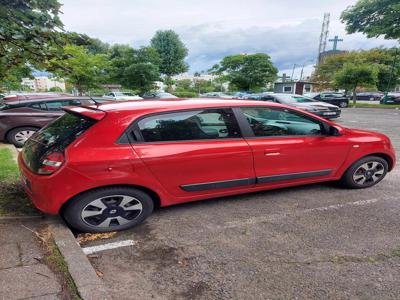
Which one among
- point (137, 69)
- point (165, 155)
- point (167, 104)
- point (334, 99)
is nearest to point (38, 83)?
point (137, 69)

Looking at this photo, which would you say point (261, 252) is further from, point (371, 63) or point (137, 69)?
point (371, 63)

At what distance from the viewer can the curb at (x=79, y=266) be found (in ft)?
7.08

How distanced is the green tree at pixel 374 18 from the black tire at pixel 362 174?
21.4 m

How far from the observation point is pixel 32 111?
297 inches

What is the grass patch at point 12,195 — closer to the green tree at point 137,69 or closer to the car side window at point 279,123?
the car side window at point 279,123

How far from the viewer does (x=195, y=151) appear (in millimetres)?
3311

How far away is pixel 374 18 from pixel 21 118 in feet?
83.3

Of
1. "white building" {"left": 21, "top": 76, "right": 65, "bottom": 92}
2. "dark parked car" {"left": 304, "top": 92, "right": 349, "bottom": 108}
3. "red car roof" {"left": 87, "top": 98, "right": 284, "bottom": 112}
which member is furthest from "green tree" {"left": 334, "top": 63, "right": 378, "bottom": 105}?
"red car roof" {"left": 87, "top": 98, "right": 284, "bottom": 112}

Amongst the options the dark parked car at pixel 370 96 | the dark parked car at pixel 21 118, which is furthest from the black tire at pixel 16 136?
the dark parked car at pixel 370 96

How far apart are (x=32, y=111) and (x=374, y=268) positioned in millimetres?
7895

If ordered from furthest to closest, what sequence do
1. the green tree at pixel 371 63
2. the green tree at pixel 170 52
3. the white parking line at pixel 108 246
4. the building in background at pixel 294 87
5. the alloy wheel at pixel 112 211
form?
the green tree at pixel 170 52 < the building in background at pixel 294 87 < the green tree at pixel 371 63 < the alloy wheel at pixel 112 211 < the white parking line at pixel 108 246

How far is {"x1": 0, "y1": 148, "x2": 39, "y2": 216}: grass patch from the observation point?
3422 millimetres

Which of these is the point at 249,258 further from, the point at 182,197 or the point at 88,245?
the point at 88,245

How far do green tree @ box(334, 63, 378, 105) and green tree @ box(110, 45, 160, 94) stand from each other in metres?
18.3
